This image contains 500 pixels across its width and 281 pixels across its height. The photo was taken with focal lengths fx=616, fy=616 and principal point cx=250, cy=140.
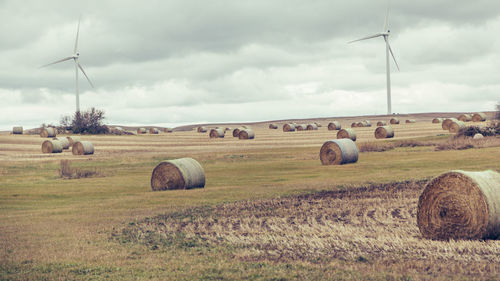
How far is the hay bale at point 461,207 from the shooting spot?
15047 millimetres

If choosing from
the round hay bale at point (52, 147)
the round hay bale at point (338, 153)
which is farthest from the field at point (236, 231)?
the round hay bale at point (52, 147)

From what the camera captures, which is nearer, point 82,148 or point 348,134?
point 82,148

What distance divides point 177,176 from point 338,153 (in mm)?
15927

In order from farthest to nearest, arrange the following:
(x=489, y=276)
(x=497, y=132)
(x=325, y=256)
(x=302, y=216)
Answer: (x=497, y=132)
(x=302, y=216)
(x=325, y=256)
(x=489, y=276)

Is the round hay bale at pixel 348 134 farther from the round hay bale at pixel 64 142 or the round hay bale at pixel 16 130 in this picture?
the round hay bale at pixel 16 130

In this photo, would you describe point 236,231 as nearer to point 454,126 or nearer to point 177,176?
point 177,176

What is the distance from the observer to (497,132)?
58.9 meters

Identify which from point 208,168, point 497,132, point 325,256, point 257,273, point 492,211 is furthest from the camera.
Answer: point 497,132

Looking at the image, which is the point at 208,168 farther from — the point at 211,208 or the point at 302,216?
the point at 302,216

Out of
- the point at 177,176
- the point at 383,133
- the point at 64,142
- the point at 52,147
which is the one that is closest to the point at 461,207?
the point at 177,176

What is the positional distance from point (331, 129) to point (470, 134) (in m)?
37.6

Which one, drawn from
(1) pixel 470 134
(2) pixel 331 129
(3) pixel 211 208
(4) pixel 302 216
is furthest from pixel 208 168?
(2) pixel 331 129

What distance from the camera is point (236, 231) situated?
57.8ft

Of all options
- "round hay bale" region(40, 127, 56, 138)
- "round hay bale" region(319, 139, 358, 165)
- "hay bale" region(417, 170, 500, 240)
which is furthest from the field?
"round hay bale" region(40, 127, 56, 138)
